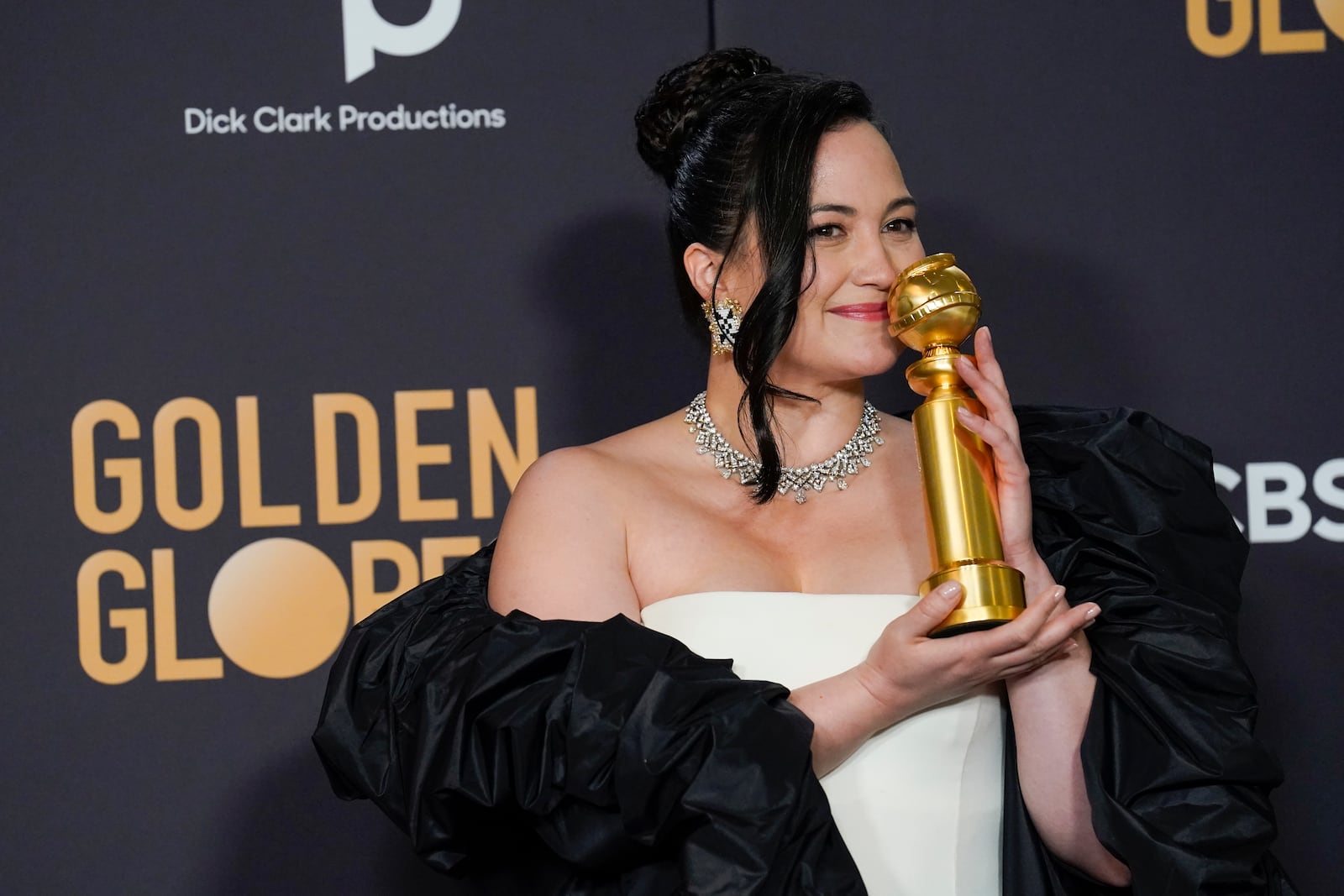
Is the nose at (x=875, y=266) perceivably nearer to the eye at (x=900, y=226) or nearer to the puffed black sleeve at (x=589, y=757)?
the eye at (x=900, y=226)

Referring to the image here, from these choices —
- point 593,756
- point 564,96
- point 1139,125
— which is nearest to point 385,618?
point 593,756

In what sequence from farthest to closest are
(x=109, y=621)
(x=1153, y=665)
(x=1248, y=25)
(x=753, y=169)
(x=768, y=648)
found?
(x=1248, y=25) < (x=109, y=621) < (x=753, y=169) < (x=768, y=648) < (x=1153, y=665)

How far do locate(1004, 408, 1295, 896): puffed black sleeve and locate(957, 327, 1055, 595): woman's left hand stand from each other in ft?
0.62

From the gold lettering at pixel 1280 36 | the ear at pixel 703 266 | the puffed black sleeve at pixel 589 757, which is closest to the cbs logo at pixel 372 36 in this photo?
the ear at pixel 703 266

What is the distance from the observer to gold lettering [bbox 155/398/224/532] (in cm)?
248

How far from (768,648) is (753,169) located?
0.61 meters

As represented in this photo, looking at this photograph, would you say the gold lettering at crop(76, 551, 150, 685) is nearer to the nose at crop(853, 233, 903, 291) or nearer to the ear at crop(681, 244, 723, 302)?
the ear at crop(681, 244, 723, 302)

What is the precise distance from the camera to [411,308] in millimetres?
2529

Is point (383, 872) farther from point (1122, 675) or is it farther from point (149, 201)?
point (1122, 675)

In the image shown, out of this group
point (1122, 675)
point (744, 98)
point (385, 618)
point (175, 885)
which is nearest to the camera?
point (1122, 675)

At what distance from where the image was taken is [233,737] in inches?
97.0

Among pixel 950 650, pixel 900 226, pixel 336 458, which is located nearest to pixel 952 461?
pixel 950 650

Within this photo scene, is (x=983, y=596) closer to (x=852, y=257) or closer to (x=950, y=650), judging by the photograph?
(x=950, y=650)

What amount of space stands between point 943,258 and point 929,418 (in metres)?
0.18
